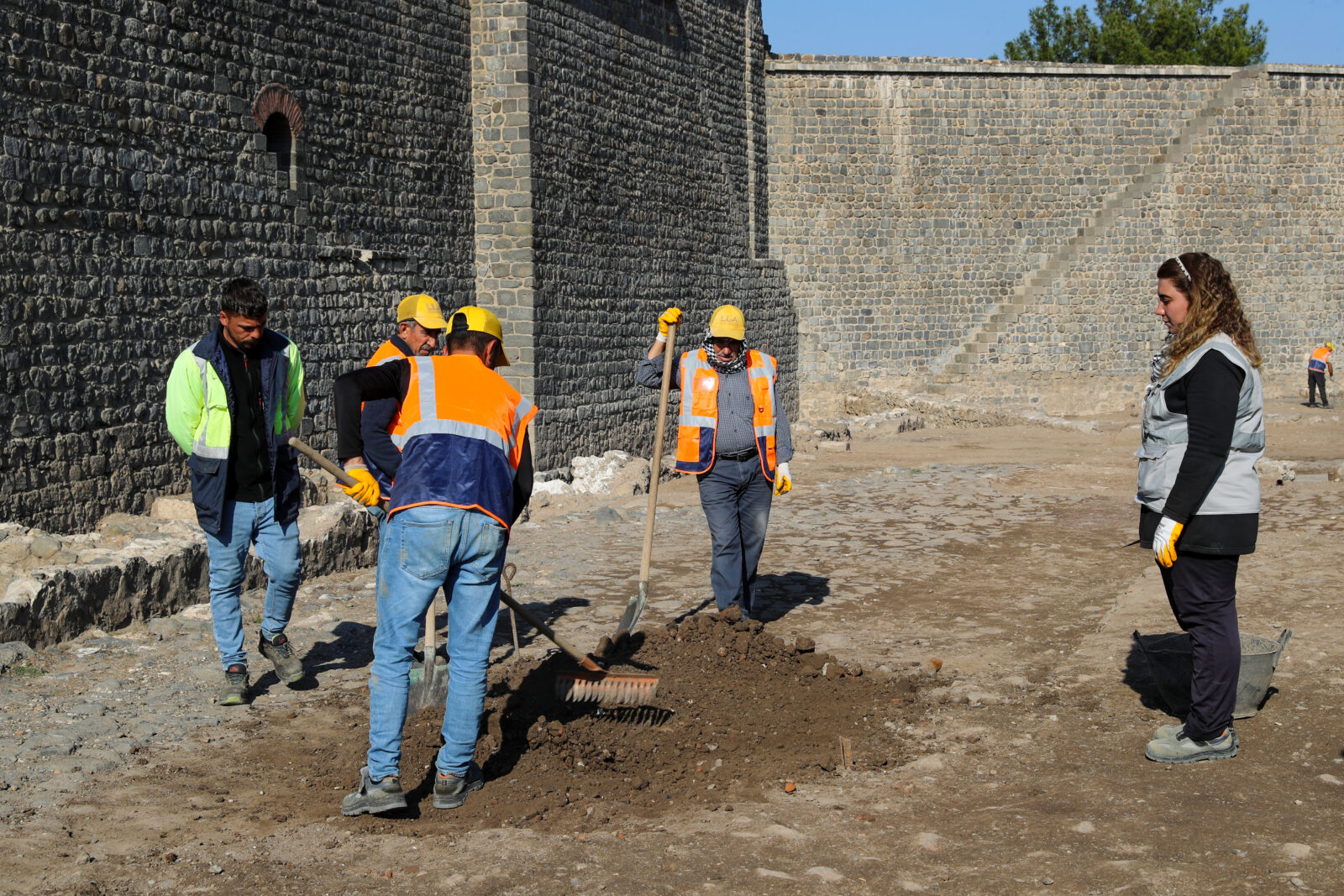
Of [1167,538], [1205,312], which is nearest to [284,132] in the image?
[1205,312]

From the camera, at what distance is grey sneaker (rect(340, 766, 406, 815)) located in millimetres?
3885

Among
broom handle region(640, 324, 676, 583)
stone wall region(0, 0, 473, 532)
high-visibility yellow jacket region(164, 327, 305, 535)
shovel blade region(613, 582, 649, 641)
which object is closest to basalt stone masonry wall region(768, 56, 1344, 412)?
stone wall region(0, 0, 473, 532)

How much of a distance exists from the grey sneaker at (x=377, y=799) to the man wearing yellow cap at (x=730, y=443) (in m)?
2.77

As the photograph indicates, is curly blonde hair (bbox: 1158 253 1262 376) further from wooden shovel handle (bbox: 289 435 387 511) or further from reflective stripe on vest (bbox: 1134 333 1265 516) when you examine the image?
wooden shovel handle (bbox: 289 435 387 511)

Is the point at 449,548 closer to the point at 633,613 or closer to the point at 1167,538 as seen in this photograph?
the point at 633,613

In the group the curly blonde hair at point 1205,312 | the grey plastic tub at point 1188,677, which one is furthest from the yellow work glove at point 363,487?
the grey plastic tub at point 1188,677

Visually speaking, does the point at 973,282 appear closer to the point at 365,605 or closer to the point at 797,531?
the point at 797,531

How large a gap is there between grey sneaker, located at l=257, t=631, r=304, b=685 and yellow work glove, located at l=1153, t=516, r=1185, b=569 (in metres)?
A: 3.59

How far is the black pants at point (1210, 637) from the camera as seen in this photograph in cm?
434

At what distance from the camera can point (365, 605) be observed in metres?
7.38

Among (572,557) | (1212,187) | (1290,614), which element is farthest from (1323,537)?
(1212,187)

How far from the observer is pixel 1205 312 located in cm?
435

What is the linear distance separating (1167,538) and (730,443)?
2.61 meters

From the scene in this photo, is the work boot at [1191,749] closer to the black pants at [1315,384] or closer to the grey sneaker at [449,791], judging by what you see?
the grey sneaker at [449,791]
